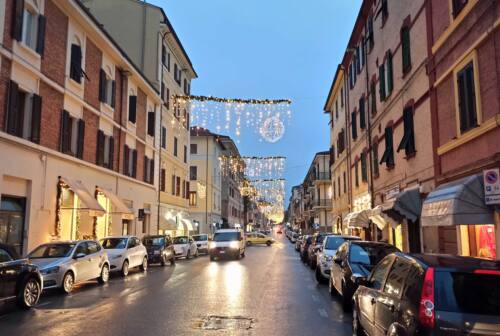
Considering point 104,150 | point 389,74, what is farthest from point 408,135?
point 104,150

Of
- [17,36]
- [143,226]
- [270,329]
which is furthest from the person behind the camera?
[143,226]

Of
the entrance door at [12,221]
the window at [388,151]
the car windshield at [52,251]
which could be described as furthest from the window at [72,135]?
the window at [388,151]

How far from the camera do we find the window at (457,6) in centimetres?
1303

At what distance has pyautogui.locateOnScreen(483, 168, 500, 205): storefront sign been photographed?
35.8 ft

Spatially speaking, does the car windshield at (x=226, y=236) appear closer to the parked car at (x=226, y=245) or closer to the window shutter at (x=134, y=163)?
the parked car at (x=226, y=245)

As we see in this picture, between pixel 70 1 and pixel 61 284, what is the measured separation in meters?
13.4

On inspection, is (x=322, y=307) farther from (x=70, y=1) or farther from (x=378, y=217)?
(x=70, y=1)

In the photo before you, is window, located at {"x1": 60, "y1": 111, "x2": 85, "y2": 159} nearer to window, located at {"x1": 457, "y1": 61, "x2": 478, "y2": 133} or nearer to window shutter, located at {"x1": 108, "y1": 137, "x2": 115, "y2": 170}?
window shutter, located at {"x1": 108, "y1": 137, "x2": 115, "y2": 170}

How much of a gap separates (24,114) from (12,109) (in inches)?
49.5

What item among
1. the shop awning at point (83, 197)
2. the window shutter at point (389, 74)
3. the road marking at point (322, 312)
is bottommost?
the road marking at point (322, 312)

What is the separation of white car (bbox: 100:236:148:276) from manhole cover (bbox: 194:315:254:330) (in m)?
10.7

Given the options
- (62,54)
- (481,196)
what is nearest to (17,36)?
(62,54)

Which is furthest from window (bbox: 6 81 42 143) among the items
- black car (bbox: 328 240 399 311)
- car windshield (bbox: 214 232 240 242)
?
car windshield (bbox: 214 232 240 242)

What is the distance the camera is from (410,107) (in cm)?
1812
